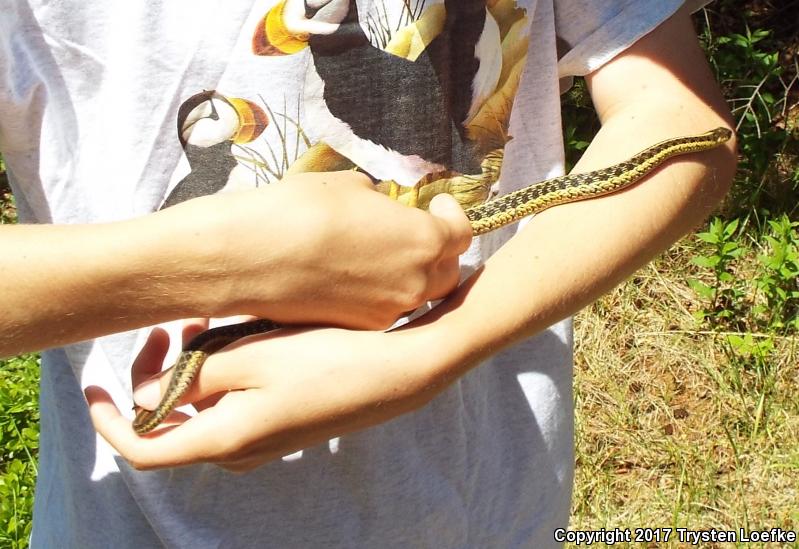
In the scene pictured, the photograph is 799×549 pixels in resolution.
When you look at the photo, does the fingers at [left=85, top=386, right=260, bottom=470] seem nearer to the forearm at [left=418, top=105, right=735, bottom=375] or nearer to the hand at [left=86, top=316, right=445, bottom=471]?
the hand at [left=86, top=316, right=445, bottom=471]

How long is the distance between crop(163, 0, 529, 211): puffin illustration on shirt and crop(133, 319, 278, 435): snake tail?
181 mm

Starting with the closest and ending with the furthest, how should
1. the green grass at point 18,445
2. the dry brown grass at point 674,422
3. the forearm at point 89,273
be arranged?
the forearm at point 89,273, the green grass at point 18,445, the dry brown grass at point 674,422

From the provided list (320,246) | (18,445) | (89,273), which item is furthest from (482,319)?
(18,445)

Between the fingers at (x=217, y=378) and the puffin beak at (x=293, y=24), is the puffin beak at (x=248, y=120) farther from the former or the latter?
the fingers at (x=217, y=378)

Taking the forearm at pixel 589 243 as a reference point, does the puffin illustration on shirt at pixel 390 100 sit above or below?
above

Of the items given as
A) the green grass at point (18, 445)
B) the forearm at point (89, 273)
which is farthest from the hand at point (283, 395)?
the green grass at point (18, 445)

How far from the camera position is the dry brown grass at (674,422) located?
9.05 feet

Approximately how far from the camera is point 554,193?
4.14ft

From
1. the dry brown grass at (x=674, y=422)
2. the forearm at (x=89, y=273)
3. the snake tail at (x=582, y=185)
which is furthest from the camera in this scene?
the dry brown grass at (x=674, y=422)

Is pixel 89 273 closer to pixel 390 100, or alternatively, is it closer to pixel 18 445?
pixel 390 100

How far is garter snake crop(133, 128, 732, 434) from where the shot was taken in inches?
40.1

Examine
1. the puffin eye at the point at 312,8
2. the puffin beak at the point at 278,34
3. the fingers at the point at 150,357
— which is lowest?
the fingers at the point at 150,357

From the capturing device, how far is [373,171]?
1126 mm

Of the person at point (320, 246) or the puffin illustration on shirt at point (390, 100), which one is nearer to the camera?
the person at point (320, 246)
